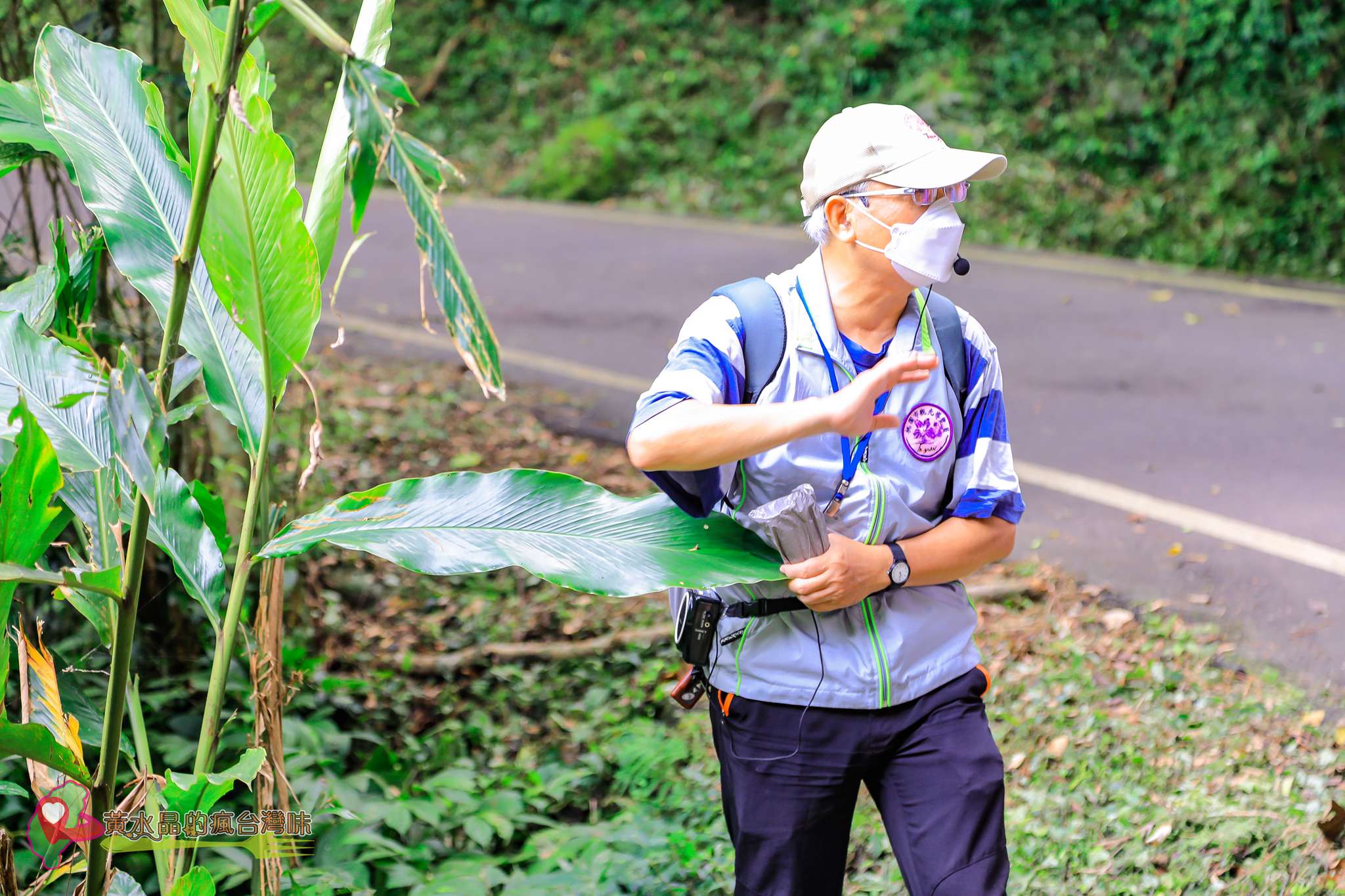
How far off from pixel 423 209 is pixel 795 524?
2.98ft

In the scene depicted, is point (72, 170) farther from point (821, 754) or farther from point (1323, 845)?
point (1323, 845)

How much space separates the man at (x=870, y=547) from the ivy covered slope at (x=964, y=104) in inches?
361

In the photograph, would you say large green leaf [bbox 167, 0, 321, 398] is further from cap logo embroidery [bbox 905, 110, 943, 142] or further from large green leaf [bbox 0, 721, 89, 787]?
cap logo embroidery [bbox 905, 110, 943, 142]

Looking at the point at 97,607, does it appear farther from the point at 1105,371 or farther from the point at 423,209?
the point at 1105,371

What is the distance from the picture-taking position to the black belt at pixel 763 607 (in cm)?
230

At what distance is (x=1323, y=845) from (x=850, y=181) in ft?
7.20

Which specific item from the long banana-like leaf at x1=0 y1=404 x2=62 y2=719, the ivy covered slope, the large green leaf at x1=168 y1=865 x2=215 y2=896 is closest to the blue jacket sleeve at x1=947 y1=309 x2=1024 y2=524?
the large green leaf at x1=168 y1=865 x2=215 y2=896

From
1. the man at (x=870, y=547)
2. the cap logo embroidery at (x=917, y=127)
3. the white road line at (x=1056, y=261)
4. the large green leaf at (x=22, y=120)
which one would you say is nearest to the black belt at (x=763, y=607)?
the man at (x=870, y=547)

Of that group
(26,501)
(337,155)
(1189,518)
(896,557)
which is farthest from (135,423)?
(1189,518)

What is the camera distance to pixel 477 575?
17.1 feet

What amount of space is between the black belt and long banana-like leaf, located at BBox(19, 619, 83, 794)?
112 centimetres

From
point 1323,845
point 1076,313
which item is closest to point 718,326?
point 1323,845

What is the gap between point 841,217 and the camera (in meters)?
2.26

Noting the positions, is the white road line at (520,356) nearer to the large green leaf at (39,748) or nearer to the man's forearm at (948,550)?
the man's forearm at (948,550)
